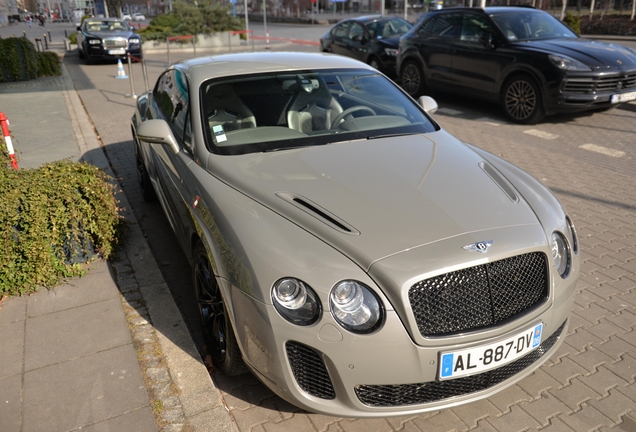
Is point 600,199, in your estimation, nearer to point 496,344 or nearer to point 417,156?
point 417,156

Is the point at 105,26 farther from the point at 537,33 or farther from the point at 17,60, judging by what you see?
the point at 537,33

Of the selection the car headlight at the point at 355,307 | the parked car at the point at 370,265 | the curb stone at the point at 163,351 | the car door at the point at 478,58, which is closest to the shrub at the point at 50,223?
the curb stone at the point at 163,351

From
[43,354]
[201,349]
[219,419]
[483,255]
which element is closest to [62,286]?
[43,354]

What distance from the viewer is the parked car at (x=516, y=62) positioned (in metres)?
8.80

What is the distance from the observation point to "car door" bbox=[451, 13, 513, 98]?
9.84 meters

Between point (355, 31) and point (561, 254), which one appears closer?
point (561, 254)

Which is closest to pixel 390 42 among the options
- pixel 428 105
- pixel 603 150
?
pixel 603 150

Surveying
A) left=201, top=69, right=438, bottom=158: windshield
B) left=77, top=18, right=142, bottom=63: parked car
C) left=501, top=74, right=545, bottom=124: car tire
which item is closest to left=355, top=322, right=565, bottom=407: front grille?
left=201, top=69, right=438, bottom=158: windshield

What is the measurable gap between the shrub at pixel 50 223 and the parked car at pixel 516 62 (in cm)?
721

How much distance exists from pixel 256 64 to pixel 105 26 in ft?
63.4

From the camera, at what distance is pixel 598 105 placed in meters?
8.94

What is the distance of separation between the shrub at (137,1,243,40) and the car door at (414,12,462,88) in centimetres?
1877

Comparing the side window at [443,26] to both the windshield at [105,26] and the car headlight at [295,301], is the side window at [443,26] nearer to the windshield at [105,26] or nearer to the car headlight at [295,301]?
the car headlight at [295,301]

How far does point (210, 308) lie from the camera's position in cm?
338
